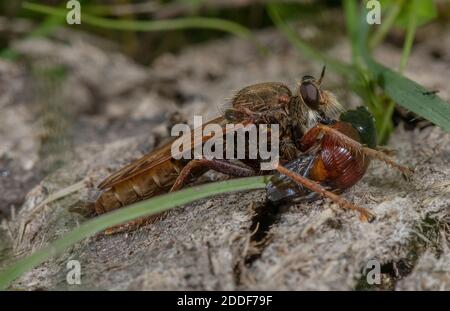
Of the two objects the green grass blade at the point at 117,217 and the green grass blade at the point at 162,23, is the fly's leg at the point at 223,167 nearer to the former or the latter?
the green grass blade at the point at 117,217

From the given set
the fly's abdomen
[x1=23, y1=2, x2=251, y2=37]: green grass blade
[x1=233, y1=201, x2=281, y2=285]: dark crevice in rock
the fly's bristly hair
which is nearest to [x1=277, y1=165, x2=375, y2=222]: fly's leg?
[x1=233, y1=201, x2=281, y2=285]: dark crevice in rock

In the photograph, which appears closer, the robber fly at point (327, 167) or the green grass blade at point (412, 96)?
the robber fly at point (327, 167)

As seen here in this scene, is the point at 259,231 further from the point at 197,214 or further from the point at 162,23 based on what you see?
the point at 162,23

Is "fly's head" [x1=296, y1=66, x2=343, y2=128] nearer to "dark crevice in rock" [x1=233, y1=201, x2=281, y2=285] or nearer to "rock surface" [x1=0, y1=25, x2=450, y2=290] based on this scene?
"rock surface" [x1=0, y1=25, x2=450, y2=290]

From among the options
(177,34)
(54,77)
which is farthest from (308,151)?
(177,34)

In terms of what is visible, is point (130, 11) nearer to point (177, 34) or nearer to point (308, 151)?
point (177, 34)

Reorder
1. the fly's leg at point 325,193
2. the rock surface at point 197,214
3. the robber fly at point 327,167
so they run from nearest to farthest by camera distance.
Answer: the rock surface at point 197,214
the fly's leg at point 325,193
the robber fly at point 327,167

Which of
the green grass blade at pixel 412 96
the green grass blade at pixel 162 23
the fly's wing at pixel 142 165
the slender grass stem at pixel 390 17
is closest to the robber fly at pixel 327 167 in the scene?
the green grass blade at pixel 412 96
